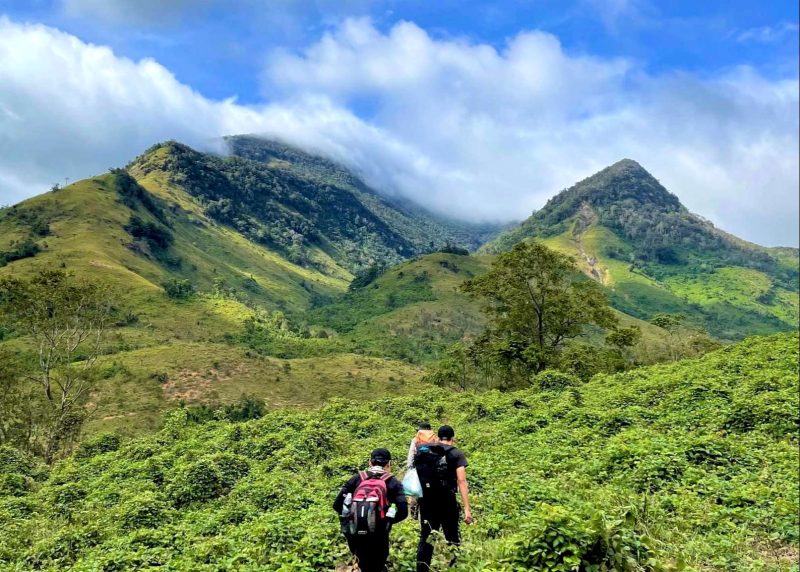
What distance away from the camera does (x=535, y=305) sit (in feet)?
153

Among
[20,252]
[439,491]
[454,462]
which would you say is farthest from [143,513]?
[20,252]

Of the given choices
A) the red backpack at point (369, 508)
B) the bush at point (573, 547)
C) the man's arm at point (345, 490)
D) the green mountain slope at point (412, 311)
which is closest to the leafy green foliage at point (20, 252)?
the green mountain slope at point (412, 311)

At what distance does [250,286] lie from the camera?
16900 cm

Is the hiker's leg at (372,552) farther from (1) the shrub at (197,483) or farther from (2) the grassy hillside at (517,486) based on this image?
(1) the shrub at (197,483)

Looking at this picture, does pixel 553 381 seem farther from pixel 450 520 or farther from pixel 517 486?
pixel 450 520

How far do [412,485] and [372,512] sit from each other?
1.10 meters

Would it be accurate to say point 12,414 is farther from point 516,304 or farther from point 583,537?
point 583,537

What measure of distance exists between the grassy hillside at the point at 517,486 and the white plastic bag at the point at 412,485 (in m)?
1.29

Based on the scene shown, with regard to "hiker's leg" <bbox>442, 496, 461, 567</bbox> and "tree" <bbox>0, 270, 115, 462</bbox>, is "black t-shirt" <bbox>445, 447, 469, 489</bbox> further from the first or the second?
"tree" <bbox>0, 270, 115, 462</bbox>

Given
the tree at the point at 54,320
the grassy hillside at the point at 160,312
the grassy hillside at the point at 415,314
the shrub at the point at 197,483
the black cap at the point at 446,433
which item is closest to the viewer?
the black cap at the point at 446,433

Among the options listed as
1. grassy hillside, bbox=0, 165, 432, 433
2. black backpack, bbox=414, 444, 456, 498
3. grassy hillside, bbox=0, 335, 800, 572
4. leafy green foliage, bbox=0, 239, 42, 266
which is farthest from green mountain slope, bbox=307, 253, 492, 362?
black backpack, bbox=414, 444, 456, 498

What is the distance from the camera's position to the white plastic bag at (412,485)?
8047 mm

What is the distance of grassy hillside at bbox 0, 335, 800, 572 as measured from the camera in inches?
364

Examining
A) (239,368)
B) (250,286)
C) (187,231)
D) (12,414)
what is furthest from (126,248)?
(12,414)
